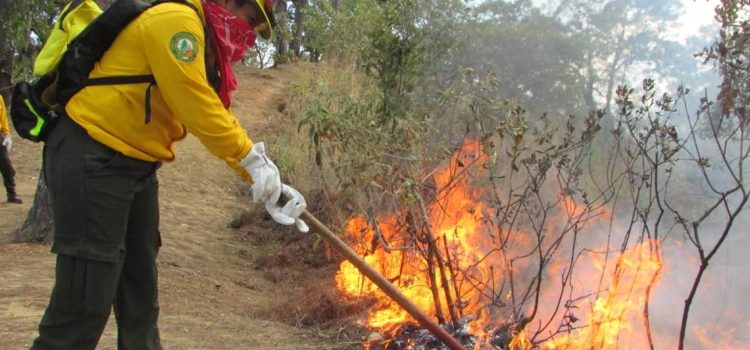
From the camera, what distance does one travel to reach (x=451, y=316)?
3.88 m

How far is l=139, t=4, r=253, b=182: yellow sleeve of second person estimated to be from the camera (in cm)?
221

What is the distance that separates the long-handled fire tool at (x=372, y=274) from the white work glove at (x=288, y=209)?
8 centimetres

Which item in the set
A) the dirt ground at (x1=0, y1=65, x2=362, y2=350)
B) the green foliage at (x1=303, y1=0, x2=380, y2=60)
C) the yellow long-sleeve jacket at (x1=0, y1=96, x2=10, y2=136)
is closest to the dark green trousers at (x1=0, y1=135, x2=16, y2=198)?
the dirt ground at (x1=0, y1=65, x2=362, y2=350)

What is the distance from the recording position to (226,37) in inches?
97.5

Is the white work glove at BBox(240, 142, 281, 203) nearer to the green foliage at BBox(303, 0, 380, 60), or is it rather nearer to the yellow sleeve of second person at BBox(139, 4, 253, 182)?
the yellow sleeve of second person at BBox(139, 4, 253, 182)

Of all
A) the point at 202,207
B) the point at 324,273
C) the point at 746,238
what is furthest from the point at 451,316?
the point at 746,238

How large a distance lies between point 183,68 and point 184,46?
3.1 inches

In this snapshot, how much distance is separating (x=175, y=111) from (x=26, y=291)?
3117 mm

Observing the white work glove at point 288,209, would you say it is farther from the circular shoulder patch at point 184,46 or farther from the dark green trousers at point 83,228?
the circular shoulder patch at point 184,46

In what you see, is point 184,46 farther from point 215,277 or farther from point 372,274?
point 215,277

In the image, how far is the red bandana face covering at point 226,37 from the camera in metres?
A: 2.43

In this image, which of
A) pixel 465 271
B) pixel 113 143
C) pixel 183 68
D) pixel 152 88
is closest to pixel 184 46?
pixel 183 68

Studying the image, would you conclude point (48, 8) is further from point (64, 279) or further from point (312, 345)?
point (64, 279)

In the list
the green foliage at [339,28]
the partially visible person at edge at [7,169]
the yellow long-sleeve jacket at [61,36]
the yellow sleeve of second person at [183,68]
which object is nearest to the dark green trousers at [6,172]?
the partially visible person at edge at [7,169]
